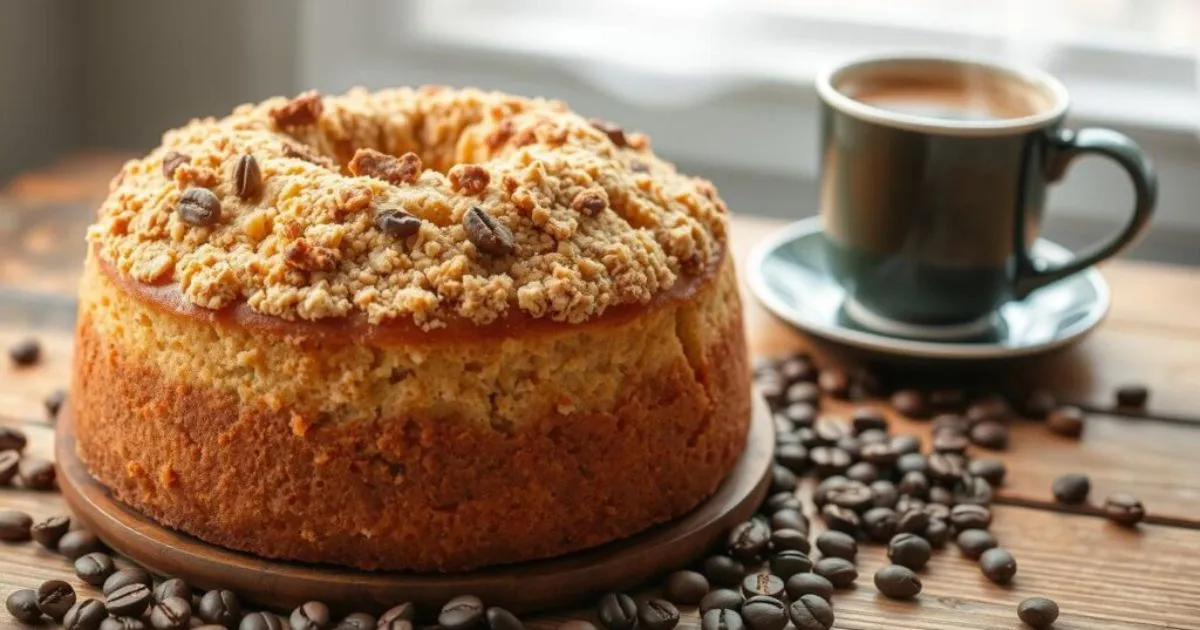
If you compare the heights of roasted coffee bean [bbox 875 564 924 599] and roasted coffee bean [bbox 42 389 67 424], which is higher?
roasted coffee bean [bbox 875 564 924 599]

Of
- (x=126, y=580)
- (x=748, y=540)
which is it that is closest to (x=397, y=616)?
(x=126, y=580)

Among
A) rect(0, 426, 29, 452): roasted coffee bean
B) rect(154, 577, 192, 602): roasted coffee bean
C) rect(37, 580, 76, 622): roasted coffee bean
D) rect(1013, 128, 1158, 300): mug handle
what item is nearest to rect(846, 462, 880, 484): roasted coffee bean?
rect(1013, 128, 1158, 300): mug handle

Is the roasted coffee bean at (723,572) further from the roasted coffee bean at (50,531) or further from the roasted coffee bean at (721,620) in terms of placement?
the roasted coffee bean at (50,531)

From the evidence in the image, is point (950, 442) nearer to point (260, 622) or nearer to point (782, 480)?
point (782, 480)

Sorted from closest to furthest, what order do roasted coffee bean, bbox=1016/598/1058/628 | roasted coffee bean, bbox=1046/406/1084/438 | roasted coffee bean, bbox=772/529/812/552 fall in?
roasted coffee bean, bbox=1016/598/1058/628, roasted coffee bean, bbox=772/529/812/552, roasted coffee bean, bbox=1046/406/1084/438

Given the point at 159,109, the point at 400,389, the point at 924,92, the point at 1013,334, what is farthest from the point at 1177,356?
the point at 159,109

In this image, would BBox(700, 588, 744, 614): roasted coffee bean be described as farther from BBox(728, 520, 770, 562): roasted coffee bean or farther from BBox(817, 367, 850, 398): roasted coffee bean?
BBox(817, 367, 850, 398): roasted coffee bean

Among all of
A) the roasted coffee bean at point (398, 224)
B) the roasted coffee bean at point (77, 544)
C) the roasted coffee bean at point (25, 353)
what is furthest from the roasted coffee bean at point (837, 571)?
the roasted coffee bean at point (25, 353)

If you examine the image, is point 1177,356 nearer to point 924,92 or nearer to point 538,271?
point 924,92
